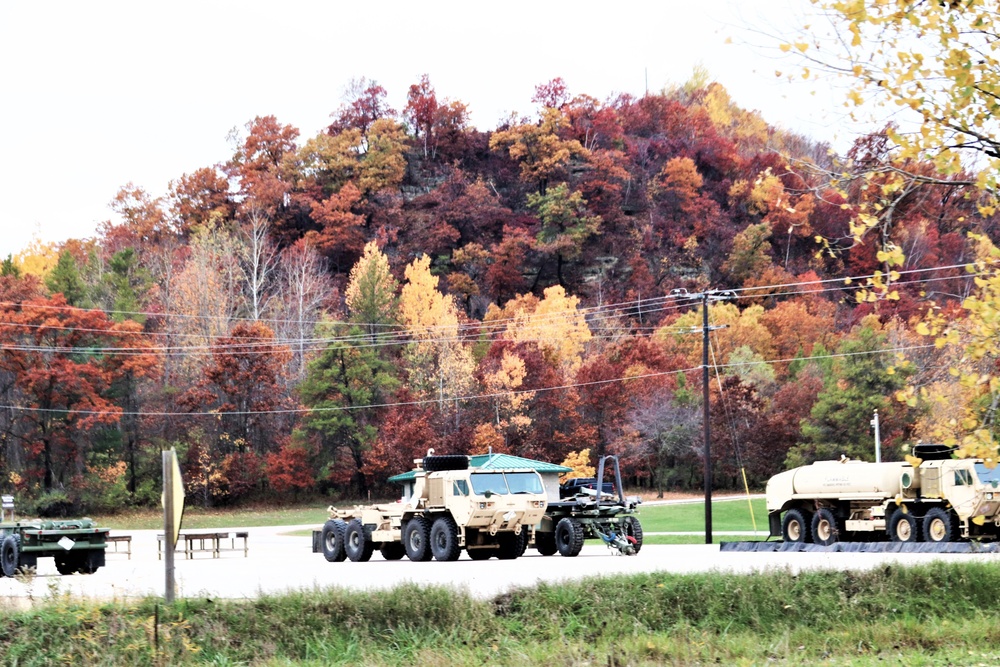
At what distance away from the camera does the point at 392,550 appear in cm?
3091

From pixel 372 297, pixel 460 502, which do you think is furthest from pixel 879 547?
pixel 372 297

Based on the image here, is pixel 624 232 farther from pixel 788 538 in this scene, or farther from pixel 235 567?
pixel 235 567

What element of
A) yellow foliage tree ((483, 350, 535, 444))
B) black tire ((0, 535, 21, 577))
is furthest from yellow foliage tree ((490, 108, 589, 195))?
black tire ((0, 535, 21, 577))

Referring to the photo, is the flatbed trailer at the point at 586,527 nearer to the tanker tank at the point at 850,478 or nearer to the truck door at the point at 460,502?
the truck door at the point at 460,502

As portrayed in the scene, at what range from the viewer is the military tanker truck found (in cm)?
2873

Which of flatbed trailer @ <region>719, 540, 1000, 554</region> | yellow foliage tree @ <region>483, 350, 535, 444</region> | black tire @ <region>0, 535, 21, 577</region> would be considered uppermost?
yellow foliage tree @ <region>483, 350, 535, 444</region>

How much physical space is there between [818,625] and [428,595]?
470cm

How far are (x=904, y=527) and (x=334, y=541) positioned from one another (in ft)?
42.8

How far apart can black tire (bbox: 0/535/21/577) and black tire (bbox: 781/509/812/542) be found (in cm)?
1801

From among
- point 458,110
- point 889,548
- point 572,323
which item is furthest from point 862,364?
point 458,110

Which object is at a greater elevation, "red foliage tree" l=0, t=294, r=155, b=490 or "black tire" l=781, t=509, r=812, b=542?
"red foliage tree" l=0, t=294, r=155, b=490

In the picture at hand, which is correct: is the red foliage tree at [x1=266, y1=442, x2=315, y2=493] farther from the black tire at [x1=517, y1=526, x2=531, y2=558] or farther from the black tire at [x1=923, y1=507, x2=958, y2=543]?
the black tire at [x1=923, y1=507, x2=958, y2=543]

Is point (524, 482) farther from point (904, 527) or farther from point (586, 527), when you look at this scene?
point (904, 527)

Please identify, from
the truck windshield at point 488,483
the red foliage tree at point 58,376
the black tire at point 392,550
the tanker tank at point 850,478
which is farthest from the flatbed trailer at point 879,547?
the red foliage tree at point 58,376
